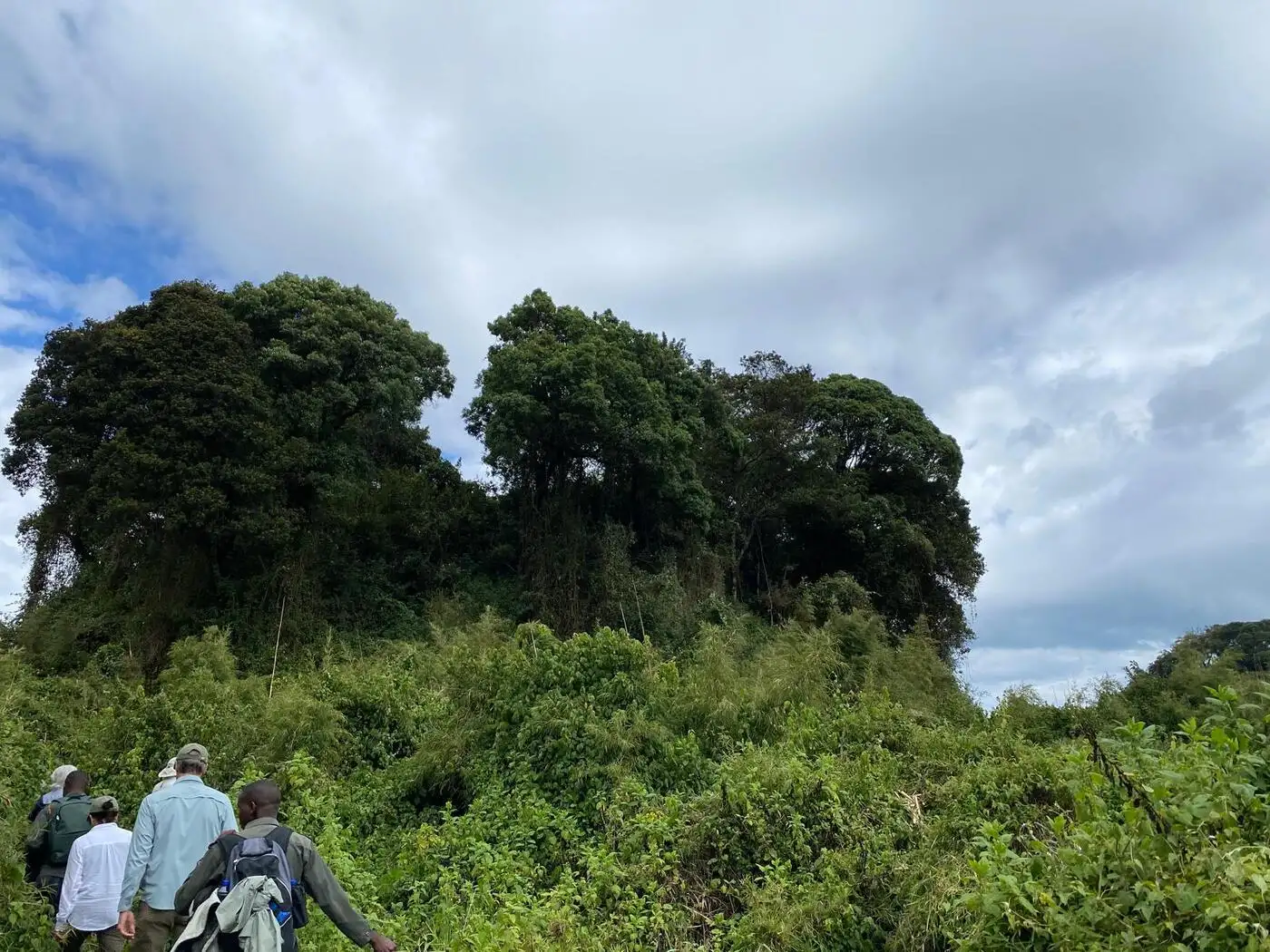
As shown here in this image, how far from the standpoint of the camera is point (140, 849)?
4.92m

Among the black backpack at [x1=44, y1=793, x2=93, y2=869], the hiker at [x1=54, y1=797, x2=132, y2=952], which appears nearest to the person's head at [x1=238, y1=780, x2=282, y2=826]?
the hiker at [x1=54, y1=797, x2=132, y2=952]

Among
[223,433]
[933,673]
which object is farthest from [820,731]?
[223,433]

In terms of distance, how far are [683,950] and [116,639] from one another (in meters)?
16.0

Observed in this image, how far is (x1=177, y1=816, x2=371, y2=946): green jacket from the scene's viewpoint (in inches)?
155

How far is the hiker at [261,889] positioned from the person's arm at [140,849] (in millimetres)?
1136

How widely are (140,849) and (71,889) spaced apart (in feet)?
4.33

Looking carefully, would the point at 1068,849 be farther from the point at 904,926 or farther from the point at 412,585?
the point at 412,585

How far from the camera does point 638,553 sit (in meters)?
20.8

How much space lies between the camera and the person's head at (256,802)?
407cm

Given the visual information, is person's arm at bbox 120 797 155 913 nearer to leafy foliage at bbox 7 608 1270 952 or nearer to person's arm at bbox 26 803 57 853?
leafy foliage at bbox 7 608 1270 952

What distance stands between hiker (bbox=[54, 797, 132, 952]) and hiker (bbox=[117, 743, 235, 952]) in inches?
32.5

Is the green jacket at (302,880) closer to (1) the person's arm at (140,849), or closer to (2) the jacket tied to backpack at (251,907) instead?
(2) the jacket tied to backpack at (251,907)

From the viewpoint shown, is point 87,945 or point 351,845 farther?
point 351,845

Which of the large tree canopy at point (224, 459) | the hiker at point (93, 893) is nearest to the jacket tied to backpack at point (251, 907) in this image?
the hiker at point (93, 893)
